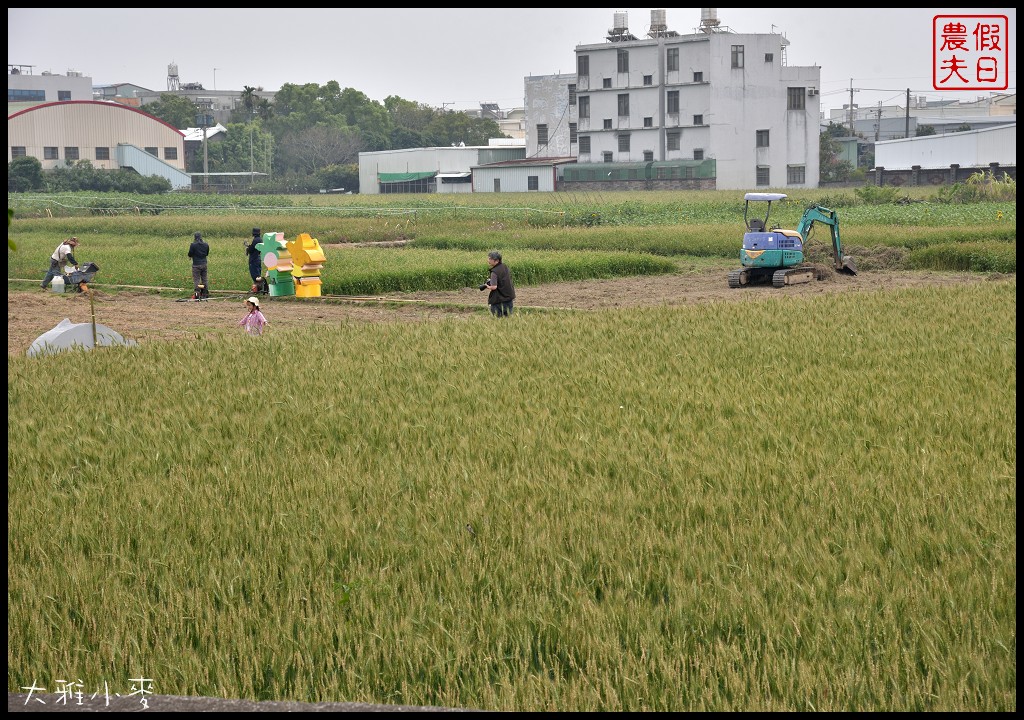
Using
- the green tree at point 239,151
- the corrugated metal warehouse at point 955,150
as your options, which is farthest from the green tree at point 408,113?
the corrugated metal warehouse at point 955,150

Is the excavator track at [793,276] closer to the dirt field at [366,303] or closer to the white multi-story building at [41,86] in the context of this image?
the dirt field at [366,303]

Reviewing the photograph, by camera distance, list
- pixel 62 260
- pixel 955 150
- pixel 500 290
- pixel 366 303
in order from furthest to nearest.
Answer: pixel 955 150, pixel 62 260, pixel 366 303, pixel 500 290

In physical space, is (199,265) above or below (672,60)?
below

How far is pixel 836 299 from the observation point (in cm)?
1991

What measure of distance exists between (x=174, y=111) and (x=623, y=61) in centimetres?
5311

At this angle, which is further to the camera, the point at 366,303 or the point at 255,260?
the point at 255,260

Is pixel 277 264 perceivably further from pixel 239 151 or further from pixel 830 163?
pixel 239 151

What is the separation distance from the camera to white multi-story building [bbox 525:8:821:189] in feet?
245

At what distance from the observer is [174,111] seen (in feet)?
366

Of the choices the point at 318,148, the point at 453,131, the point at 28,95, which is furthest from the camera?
the point at 453,131

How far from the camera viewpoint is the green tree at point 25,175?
74250 millimetres

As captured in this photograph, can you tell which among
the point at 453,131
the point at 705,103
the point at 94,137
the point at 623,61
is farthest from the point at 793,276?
the point at 453,131

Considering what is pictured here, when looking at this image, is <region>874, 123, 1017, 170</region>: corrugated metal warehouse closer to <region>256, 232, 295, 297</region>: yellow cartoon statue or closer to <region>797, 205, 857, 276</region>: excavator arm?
<region>797, 205, 857, 276</region>: excavator arm

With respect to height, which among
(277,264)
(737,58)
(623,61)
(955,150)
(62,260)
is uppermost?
(623,61)
